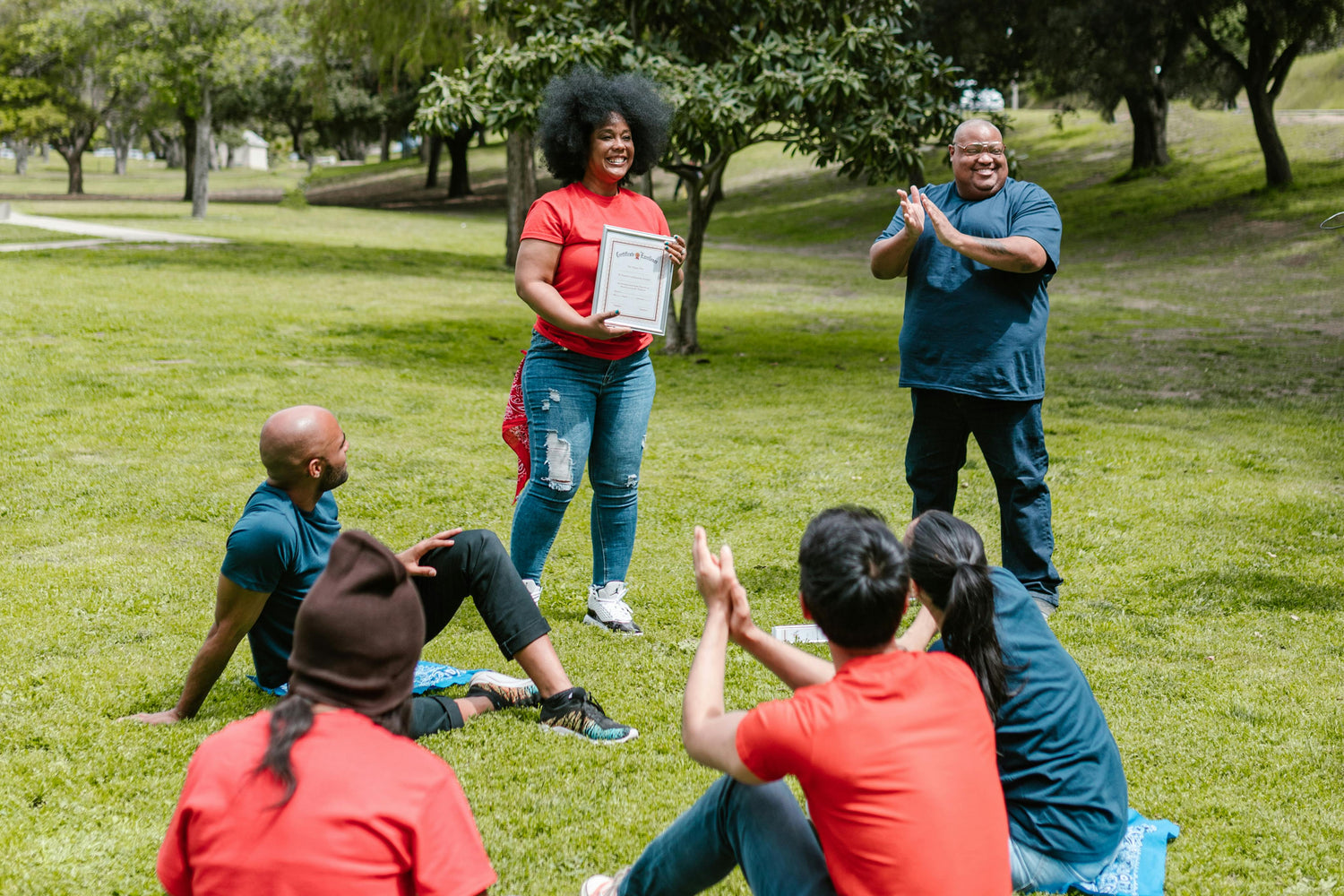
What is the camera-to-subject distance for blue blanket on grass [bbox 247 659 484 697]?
13.4ft

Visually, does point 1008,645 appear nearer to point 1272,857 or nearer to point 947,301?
point 1272,857

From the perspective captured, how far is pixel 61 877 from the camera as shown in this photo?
9.54ft

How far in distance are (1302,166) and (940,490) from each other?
27391 mm

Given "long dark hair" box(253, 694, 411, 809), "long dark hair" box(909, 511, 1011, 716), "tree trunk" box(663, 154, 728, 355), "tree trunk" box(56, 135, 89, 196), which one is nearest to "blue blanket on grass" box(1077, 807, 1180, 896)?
"long dark hair" box(909, 511, 1011, 716)

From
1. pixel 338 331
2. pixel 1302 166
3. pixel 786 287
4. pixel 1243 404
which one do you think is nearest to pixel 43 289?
pixel 338 331

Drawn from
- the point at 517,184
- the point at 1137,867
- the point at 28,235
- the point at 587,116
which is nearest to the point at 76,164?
the point at 28,235

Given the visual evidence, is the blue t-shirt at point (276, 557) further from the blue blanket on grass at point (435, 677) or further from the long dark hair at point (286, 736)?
the long dark hair at point (286, 736)

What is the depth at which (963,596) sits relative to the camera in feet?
8.69

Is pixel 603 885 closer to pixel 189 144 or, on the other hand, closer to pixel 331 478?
pixel 331 478

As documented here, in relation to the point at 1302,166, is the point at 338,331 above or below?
below

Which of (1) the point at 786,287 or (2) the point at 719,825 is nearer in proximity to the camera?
(2) the point at 719,825

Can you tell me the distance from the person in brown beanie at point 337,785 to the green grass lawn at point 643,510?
116cm

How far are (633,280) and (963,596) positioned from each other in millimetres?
2228

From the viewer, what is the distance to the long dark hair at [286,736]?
5.92 ft
